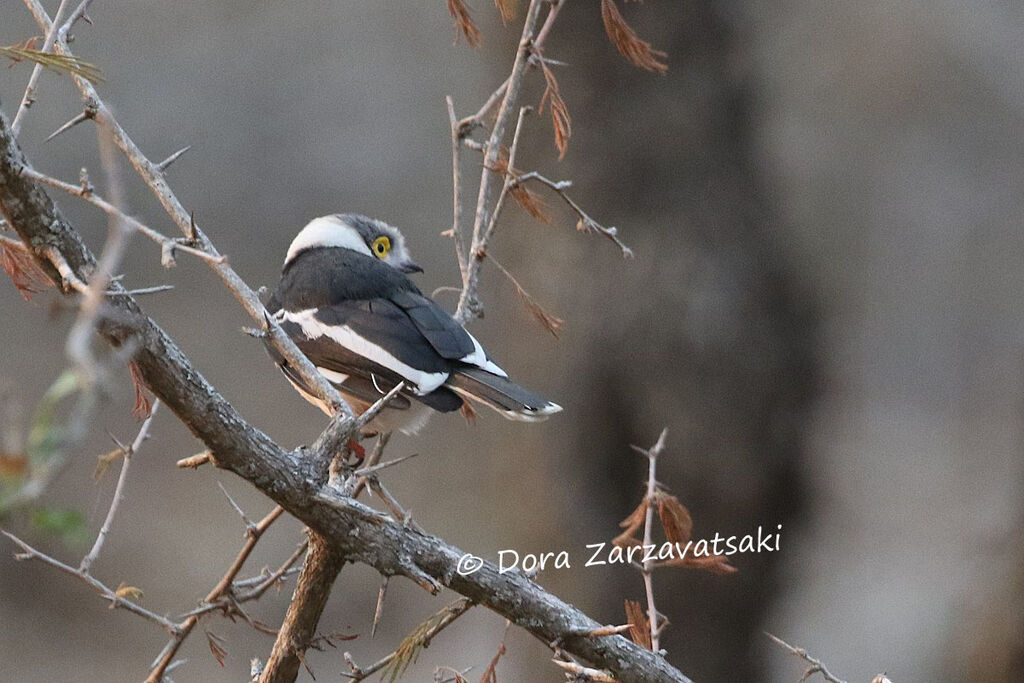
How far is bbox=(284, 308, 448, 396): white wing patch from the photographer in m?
2.21

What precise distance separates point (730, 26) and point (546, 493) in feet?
5.59

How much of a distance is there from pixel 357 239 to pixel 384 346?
29.2 inches

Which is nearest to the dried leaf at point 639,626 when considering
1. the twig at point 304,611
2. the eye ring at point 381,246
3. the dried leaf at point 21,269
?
the twig at point 304,611

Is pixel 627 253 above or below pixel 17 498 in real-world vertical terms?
above

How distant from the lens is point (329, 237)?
295 cm

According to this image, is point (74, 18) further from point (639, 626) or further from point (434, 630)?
point (639, 626)

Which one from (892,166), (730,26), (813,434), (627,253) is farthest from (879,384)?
(627,253)

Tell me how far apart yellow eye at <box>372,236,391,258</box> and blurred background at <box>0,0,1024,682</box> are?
682 millimetres

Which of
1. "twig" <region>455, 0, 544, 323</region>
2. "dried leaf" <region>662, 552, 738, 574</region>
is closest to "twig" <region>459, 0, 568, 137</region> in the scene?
"twig" <region>455, 0, 544, 323</region>

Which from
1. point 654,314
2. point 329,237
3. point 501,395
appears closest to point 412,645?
point 501,395

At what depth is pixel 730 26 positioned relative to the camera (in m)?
3.72

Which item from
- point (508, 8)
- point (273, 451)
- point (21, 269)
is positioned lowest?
point (273, 451)

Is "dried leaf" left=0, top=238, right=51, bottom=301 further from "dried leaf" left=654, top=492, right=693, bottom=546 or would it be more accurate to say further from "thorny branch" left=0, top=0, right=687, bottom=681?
"dried leaf" left=654, top=492, right=693, bottom=546

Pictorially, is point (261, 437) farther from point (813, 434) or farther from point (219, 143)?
point (219, 143)
